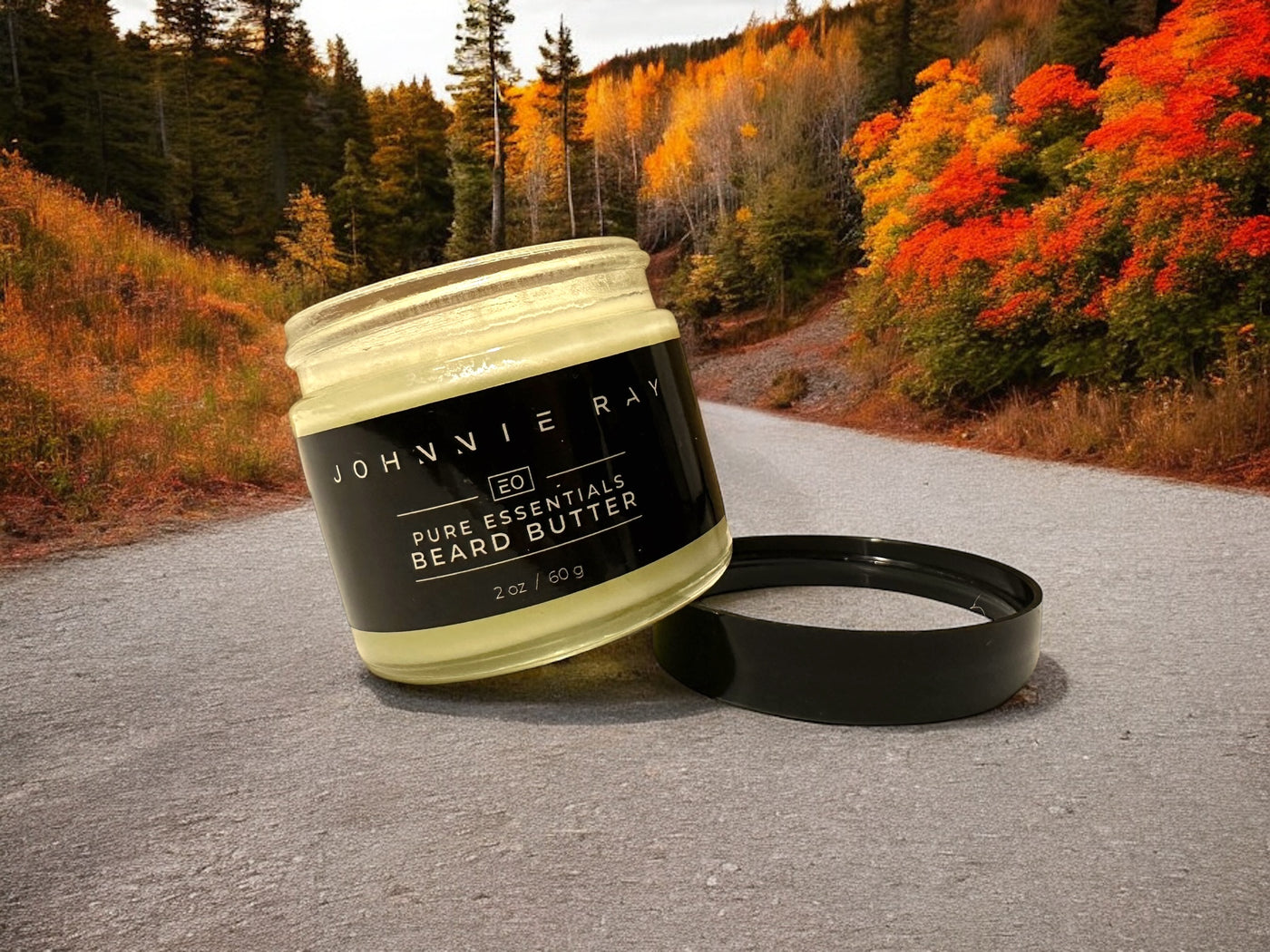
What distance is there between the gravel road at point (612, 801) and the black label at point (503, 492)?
30 centimetres

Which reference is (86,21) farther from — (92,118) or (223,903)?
(223,903)

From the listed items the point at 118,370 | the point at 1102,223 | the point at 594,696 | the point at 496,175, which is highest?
the point at 496,175

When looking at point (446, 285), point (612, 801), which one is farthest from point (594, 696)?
point (446, 285)

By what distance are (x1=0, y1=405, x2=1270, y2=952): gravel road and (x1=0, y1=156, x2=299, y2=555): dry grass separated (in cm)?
171

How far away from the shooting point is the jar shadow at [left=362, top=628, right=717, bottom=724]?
161cm

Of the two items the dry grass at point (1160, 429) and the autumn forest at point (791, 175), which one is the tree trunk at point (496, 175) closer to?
the autumn forest at point (791, 175)

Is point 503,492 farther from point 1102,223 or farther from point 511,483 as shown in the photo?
point 1102,223

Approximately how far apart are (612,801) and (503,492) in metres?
0.50

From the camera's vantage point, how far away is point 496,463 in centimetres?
138

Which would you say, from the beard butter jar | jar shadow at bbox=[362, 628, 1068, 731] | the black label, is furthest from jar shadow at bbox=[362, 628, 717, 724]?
the black label

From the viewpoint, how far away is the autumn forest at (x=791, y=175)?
4.91 meters

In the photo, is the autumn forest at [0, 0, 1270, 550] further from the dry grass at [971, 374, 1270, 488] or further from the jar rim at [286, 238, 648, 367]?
the jar rim at [286, 238, 648, 367]

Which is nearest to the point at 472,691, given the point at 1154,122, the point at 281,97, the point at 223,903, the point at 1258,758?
the point at 223,903

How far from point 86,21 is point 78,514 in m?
9.64
